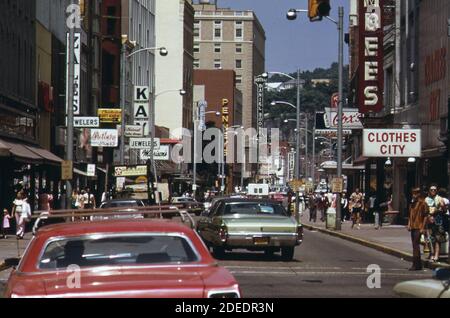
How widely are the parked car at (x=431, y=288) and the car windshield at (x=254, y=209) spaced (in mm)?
17729

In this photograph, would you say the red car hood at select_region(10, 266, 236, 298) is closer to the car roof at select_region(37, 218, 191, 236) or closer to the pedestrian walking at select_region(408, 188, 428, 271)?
the car roof at select_region(37, 218, 191, 236)

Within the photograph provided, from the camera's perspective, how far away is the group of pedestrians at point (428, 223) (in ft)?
84.4

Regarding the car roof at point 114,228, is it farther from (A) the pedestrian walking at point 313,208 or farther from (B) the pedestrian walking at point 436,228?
(A) the pedestrian walking at point 313,208

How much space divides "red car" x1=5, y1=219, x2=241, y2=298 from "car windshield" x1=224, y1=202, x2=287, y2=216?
16329mm

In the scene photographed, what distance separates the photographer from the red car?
30.9 feet

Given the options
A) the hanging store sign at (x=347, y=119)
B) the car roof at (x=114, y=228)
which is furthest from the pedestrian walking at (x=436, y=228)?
the hanging store sign at (x=347, y=119)

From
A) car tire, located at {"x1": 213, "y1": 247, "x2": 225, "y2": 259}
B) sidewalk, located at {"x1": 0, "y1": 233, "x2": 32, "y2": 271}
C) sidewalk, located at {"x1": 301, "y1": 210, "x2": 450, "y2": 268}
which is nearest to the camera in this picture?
car tire, located at {"x1": 213, "y1": 247, "x2": 225, "y2": 259}

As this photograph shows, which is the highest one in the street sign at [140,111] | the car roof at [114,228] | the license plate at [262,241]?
the street sign at [140,111]

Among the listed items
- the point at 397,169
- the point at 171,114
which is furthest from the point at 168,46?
the point at 397,169

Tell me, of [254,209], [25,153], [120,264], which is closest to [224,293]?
[120,264]

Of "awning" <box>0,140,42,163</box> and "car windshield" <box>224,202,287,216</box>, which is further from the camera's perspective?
"awning" <box>0,140,42,163</box>

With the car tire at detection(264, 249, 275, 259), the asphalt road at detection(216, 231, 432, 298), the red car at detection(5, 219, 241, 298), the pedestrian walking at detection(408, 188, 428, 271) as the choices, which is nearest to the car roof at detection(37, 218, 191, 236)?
the red car at detection(5, 219, 241, 298)

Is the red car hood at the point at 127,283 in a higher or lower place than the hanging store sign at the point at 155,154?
lower

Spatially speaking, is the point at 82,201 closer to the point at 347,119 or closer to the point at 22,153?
the point at 22,153
